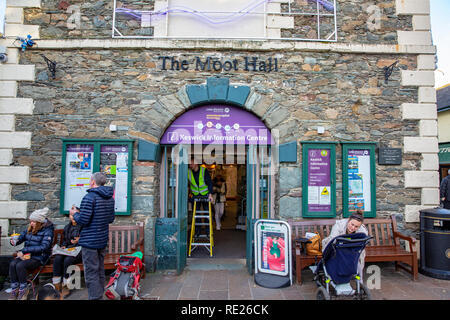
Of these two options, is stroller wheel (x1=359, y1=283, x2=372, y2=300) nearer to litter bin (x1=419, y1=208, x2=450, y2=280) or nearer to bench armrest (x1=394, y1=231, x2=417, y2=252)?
bench armrest (x1=394, y1=231, x2=417, y2=252)

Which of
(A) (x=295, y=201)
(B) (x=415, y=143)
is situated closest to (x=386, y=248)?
(A) (x=295, y=201)

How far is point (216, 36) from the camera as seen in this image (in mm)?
5066

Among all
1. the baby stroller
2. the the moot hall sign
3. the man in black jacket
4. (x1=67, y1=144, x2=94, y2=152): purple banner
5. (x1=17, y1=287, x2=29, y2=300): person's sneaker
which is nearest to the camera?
the baby stroller

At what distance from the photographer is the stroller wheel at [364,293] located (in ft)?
10.4

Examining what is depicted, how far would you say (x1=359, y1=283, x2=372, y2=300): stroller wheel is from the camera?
3185 mm

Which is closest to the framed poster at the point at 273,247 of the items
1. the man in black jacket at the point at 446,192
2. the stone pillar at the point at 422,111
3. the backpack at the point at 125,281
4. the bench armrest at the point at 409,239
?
the backpack at the point at 125,281

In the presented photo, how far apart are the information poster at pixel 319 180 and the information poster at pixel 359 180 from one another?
442mm

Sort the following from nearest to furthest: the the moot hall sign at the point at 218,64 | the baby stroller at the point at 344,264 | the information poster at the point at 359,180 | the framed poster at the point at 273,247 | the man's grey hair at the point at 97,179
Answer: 1. the baby stroller at the point at 344,264
2. the man's grey hair at the point at 97,179
3. the framed poster at the point at 273,247
4. the information poster at the point at 359,180
5. the the moot hall sign at the point at 218,64

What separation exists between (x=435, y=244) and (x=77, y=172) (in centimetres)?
666

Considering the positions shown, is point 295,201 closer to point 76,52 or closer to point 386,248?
point 386,248

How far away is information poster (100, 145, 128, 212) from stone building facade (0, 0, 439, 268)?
0.18 meters

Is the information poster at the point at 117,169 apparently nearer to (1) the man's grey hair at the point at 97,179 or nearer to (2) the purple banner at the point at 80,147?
(2) the purple banner at the point at 80,147

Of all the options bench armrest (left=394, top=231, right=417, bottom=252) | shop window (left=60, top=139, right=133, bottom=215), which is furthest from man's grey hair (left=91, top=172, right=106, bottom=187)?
bench armrest (left=394, top=231, right=417, bottom=252)

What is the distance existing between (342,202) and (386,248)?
1075 millimetres
